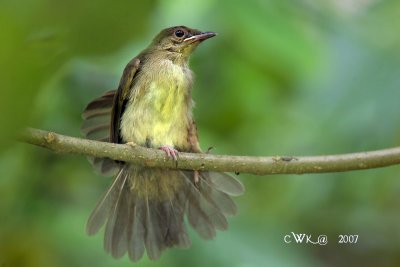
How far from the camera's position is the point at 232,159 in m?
2.96

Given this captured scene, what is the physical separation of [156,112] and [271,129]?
1.29 metres

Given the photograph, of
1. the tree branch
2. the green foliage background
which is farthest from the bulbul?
the tree branch

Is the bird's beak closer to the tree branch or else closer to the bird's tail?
the bird's tail

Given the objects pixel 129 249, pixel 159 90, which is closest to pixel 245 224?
pixel 129 249

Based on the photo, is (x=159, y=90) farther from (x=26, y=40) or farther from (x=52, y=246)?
(x=26, y=40)

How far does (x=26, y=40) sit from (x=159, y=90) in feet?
12.0

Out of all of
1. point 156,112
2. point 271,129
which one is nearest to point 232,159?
point 156,112

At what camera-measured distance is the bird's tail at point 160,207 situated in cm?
393

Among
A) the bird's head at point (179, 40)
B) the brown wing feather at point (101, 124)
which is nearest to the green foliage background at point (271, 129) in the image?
the bird's head at point (179, 40)

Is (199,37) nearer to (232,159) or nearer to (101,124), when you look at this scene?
(101,124)

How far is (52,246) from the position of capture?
3.14m

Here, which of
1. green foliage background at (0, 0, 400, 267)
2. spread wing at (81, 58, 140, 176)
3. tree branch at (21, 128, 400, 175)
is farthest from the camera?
spread wing at (81, 58, 140, 176)

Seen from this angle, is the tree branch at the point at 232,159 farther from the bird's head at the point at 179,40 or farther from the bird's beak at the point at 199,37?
the bird's head at the point at 179,40

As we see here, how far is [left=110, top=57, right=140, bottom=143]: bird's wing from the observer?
3.94 meters
